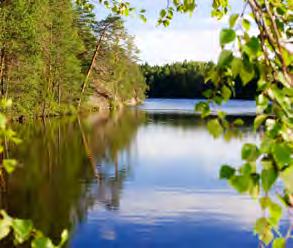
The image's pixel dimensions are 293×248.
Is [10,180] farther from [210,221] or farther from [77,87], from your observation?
Result: [77,87]

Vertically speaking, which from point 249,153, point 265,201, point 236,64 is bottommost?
point 265,201

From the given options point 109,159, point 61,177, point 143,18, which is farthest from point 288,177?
point 109,159

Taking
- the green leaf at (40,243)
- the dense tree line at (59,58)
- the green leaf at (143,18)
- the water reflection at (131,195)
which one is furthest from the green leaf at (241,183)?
the water reflection at (131,195)

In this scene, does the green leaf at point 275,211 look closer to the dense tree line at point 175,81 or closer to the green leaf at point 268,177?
the green leaf at point 268,177

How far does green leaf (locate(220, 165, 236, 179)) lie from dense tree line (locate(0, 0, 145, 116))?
3.11 meters

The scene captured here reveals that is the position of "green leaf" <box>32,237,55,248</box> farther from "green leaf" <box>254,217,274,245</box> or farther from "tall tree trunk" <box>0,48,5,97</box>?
"tall tree trunk" <box>0,48,5,97</box>

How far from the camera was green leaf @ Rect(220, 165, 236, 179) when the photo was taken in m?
1.10

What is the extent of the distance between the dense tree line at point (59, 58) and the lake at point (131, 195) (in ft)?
13.5

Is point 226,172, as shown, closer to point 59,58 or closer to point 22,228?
point 22,228

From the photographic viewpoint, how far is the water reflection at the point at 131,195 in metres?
9.47

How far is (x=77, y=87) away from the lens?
41.5 metres

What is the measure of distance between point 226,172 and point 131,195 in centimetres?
1144

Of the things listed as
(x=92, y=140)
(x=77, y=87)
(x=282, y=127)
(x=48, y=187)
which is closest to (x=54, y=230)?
(x=48, y=187)

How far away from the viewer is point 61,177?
47.8 feet
